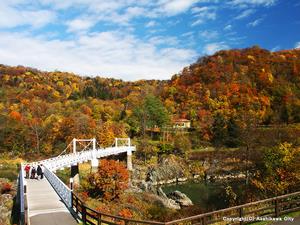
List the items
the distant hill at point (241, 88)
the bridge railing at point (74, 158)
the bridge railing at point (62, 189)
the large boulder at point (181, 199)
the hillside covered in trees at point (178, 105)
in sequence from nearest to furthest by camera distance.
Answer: the bridge railing at point (62, 189) → the bridge railing at point (74, 158) → the large boulder at point (181, 199) → the hillside covered in trees at point (178, 105) → the distant hill at point (241, 88)

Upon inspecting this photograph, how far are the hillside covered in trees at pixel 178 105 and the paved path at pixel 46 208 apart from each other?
34.7m

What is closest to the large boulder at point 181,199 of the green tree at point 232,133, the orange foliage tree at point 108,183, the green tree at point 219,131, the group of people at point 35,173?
the orange foliage tree at point 108,183

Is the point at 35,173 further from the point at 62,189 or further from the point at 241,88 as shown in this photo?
the point at 241,88

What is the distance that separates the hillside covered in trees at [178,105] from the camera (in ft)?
184

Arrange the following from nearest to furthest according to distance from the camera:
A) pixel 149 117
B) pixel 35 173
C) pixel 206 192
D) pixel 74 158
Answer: pixel 35 173, pixel 74 158, pixel 206 192, pixel 149 117

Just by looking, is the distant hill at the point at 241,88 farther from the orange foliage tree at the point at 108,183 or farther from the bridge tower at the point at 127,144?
the orange foliage tree at the point at 108,183

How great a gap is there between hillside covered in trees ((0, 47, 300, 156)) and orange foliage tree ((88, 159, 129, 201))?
29.7 m

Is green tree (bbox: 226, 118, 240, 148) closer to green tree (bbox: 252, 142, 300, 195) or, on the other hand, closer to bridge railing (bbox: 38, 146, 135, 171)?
bridge railing (bbox: 38, 146, 135, 171)

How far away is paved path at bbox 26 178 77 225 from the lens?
14.5 metres

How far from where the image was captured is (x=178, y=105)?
259 feet

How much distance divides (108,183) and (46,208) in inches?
362

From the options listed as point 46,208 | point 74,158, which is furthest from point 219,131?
point 46,208

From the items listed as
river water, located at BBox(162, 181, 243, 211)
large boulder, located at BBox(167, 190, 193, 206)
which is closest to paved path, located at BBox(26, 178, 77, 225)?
river water, located at BBox(162, 181, 243, 211)

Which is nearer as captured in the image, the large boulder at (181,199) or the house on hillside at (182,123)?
the large boulder at (181,199)
